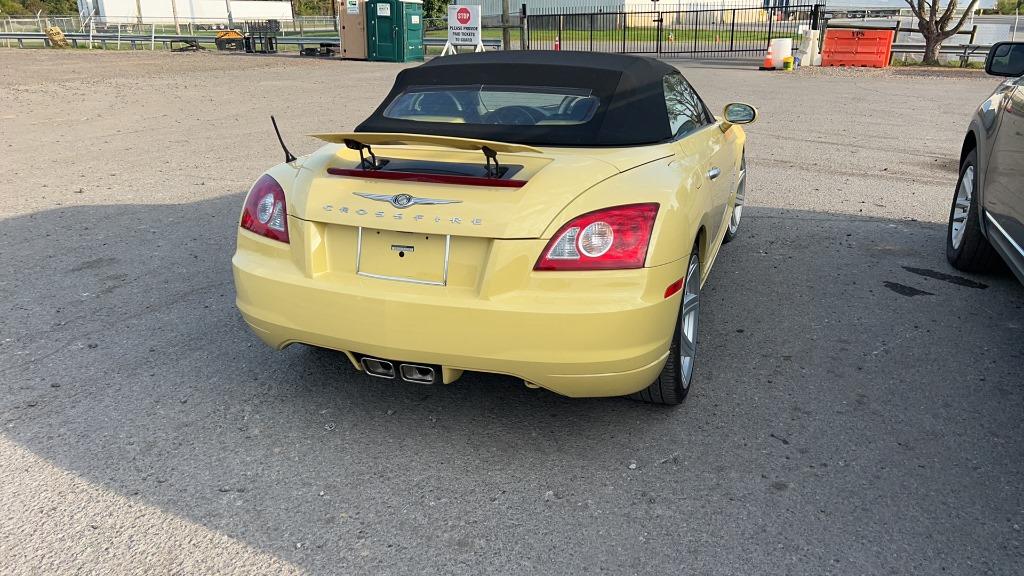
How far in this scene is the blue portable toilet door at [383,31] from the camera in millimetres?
27734

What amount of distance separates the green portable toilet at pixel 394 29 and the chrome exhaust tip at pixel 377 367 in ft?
85.2

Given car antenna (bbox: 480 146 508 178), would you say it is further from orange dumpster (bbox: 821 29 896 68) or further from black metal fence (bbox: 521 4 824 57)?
black metal fence (bbox: 521 4 824 57)

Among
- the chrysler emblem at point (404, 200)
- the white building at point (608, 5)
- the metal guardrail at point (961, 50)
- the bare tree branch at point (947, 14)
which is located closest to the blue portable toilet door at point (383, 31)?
the metal guardrail at point (961, 50)

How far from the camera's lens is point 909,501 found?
2.95 metres

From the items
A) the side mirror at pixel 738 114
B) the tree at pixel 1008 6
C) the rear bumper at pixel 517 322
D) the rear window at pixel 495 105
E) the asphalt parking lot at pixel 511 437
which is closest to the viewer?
the asphalt parking lot at pixel 511 437

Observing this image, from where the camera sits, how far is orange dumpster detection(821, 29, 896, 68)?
24.6 m

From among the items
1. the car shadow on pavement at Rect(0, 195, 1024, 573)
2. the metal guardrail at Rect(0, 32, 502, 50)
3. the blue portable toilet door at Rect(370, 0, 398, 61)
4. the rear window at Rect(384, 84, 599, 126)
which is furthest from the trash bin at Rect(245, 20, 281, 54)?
the rear window at Rect(384, 84, 599, 126)

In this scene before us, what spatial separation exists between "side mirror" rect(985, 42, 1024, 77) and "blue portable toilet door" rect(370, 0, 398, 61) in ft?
81.2

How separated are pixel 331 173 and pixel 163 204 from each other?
4.62 meters

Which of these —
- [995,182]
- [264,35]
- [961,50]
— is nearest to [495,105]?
[995,182]

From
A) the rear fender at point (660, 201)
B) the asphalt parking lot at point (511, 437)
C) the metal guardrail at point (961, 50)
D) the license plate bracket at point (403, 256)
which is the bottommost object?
the asphalt parking lot at point (511, 437)

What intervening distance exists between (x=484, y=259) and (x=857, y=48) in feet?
82.3

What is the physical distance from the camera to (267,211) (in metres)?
3.40

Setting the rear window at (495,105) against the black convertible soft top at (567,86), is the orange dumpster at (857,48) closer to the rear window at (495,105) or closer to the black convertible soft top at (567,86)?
the black convertible soft top at (567,86)
